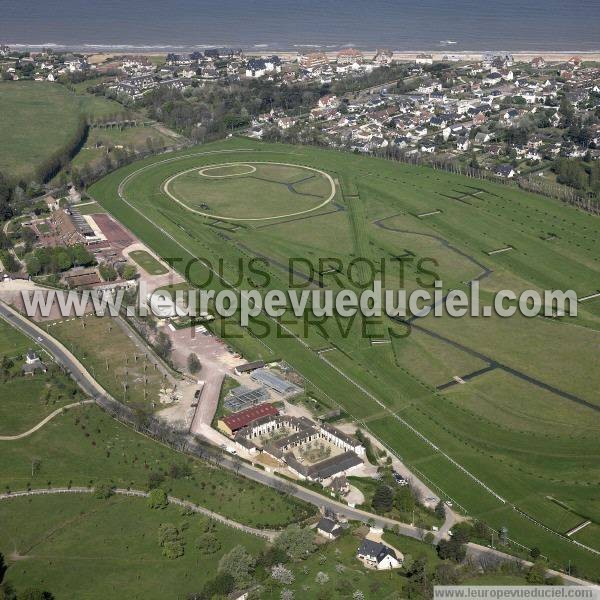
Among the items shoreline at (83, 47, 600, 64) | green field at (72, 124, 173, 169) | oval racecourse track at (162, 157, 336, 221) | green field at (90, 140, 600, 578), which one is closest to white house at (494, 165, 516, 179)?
green field at (90, 140, 600, 578)

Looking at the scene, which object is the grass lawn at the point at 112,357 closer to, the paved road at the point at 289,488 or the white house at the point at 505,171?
the paved road at the point at 289,488

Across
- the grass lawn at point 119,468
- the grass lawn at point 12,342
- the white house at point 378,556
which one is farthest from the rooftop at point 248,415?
the grass lawn at point 12,342

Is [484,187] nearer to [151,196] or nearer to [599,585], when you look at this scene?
[151,196]

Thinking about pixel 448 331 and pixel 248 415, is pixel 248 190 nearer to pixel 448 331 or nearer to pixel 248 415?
pixel 448 331

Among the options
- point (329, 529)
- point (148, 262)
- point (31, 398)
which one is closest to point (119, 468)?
point (31, 398)

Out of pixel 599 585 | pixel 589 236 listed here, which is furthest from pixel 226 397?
pixel 589 236

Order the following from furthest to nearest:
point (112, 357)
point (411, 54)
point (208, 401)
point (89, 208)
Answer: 1. point (411, 54)
2. point (89, 208)
3. point (112, 357)
4. point (208, 401)

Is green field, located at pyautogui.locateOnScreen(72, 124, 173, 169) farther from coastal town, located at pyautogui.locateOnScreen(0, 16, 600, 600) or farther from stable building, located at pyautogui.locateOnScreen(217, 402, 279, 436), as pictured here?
stable building, located at pyautogui.locateOnScreen(217, 402, 279, 436)
